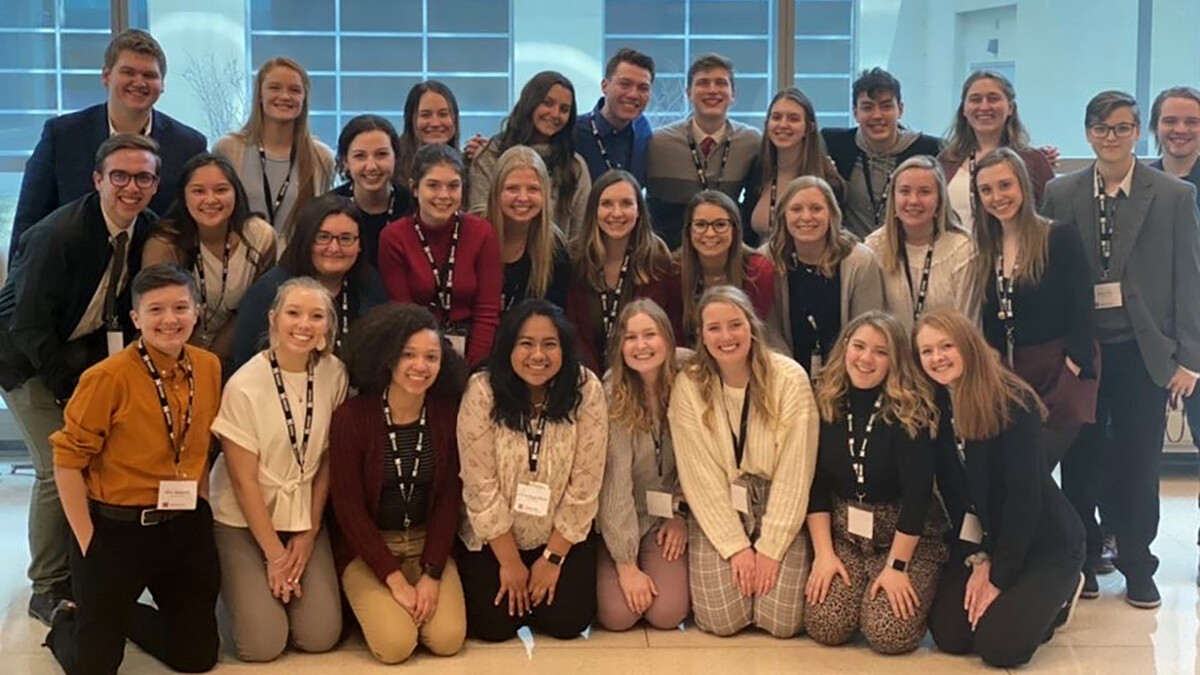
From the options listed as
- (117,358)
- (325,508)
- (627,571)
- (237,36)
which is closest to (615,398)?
(627,571)

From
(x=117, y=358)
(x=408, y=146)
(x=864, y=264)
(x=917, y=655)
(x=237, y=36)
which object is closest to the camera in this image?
(x=117, y=358)

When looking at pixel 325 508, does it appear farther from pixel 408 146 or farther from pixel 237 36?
pixel 237 36

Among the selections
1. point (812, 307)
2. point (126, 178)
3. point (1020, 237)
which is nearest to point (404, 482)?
point (126, 178)

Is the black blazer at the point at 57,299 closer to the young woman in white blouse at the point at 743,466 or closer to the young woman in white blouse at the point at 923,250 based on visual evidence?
the young woman in white blouse at the point at 743,466

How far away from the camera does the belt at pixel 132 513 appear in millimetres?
3557

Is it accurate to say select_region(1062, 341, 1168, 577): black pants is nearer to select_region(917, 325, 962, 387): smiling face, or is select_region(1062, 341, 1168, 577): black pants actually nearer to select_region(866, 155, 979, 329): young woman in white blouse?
select_region(866, 155, 979, 329): young woman in white blouse

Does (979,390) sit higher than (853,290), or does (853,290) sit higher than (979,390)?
(853,290)

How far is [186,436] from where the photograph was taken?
3658 millimetres

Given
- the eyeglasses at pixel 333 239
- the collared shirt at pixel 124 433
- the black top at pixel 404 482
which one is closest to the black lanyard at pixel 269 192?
the eyeglasses at pixel 333 239

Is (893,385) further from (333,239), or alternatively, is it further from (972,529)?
(333,239)

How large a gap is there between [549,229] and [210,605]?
5.68ft

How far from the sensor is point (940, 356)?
3830 millimetres

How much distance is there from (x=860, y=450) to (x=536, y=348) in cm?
109

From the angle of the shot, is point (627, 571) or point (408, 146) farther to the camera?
point (408, 146)
